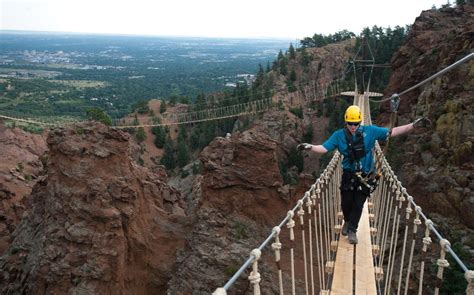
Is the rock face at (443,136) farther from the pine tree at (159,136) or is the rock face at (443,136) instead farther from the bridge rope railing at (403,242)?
the pine tree at (159,136)

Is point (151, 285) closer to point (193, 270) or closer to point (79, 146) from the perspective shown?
point (193, 270)

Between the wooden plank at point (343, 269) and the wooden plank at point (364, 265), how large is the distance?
77 mm

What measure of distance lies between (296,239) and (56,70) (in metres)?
155

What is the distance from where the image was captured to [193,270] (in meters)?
12.4

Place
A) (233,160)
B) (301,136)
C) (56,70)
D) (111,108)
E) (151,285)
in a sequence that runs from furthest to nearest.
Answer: (56,70) → (111,108) → (301,136) → (233,160) → (151,285)

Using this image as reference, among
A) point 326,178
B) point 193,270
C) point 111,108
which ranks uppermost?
point 326,178

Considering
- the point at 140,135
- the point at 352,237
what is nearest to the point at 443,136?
the point at 352,237

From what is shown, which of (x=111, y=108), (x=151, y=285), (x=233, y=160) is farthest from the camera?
(x=111, y=108)

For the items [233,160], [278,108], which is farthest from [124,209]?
[278,108]

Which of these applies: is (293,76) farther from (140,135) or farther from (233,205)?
(233,205)

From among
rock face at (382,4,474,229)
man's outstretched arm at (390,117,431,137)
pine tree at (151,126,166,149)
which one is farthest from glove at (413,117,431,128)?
pine tree at (151,126,166,149)

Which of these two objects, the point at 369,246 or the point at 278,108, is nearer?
the point at 369,246

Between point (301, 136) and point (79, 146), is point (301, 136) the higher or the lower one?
the lower one

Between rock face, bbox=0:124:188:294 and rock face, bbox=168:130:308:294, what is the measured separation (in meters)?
1.10
